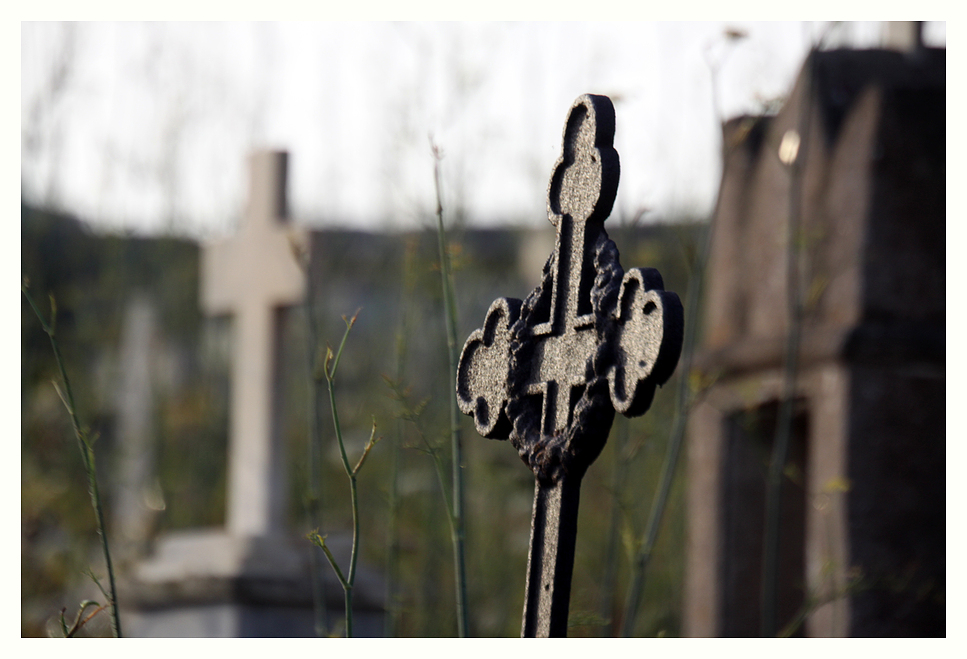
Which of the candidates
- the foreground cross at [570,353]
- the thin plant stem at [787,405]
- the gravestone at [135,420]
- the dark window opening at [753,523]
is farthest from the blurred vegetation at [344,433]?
the foreground cross at [570,353]

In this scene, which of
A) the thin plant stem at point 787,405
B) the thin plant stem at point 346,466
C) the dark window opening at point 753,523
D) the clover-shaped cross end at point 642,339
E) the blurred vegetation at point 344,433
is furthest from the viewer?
the blurred vegetation at point 344,433

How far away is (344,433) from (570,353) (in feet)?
11.1

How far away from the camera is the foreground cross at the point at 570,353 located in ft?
2.93

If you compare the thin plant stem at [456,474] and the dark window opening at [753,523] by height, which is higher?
the thin plant stem at [456,474]

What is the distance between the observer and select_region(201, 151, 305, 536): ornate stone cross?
279cm

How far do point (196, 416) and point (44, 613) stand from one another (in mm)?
1383

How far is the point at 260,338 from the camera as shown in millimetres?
2822

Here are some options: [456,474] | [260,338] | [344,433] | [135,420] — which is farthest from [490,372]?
[135,420]

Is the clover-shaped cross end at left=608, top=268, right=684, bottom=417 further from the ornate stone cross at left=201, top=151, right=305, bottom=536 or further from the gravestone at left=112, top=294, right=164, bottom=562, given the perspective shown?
the gravestone at left=112, top=294, right=164, bottom=562

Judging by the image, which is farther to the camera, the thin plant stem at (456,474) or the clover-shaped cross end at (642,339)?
the thin plant stem at (456,474)

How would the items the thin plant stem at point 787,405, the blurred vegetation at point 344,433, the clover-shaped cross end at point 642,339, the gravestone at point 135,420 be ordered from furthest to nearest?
the gravestone at point 135,420 < the blurred vegetation at point 344,433 < the thin plant stem at point 787,405 < the clover-shaped cross end at point 642,339

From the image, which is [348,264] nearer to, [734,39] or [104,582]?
[104,582]

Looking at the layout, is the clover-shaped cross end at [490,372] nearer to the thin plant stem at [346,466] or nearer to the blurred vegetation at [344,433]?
the thin plant stem at [346,466]

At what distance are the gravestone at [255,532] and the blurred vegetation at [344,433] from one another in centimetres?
13
